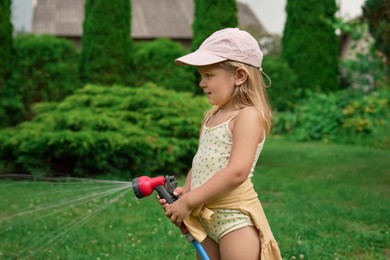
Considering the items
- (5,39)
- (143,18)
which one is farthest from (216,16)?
(143,18)

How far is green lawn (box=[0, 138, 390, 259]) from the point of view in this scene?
4.31m

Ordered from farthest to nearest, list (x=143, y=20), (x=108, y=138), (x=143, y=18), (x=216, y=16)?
(x=143, y=18), (x=143, y=20), (x=216, y=16), (x=108, y=138)

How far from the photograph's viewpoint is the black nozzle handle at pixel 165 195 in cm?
241

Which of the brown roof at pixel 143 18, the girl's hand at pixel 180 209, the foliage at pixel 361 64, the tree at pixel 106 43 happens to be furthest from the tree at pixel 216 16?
the brown roof at pixel 143 18

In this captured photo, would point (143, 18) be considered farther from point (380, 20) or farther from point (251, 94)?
point (251, 94)

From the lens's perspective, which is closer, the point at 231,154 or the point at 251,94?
the point at 231,154

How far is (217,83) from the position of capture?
7.97 ft

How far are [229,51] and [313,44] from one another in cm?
1337

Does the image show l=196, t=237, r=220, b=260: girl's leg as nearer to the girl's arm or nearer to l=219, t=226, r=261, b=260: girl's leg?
l=219, t=226, r=261, b=260: girl's leg

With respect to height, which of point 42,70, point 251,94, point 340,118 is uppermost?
point 251,94

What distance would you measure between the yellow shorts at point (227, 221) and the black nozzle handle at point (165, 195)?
192 millimetres

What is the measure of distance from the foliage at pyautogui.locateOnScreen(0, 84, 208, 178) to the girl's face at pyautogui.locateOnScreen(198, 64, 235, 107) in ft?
17.3

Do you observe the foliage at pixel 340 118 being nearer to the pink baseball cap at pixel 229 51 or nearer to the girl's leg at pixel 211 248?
the girl's leg at pixel 211 248

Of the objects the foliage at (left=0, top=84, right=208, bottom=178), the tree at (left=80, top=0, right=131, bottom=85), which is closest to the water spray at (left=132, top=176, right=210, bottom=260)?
the foliage at (left=0, top=84, right=208, bottom=178)
